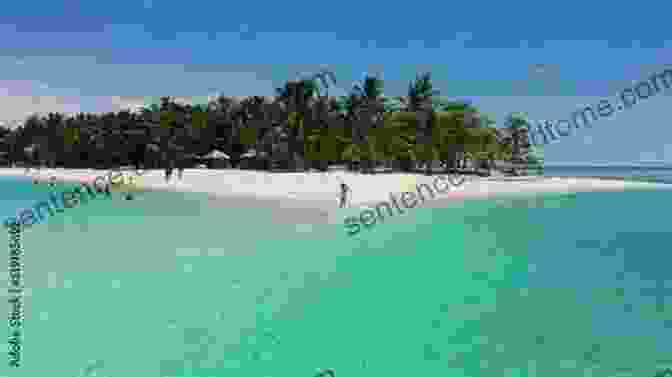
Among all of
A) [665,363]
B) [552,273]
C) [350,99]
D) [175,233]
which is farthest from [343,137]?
[665,363]

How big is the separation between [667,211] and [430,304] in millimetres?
27364

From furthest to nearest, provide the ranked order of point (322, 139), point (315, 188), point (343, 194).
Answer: point (322, 139) → point (315, 188) → point (343, 194)

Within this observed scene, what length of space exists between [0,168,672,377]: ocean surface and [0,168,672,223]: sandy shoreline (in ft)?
28.9

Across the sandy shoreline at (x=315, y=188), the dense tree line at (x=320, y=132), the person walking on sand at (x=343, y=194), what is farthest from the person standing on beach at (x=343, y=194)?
the dense tree line at (x=320, y=132)

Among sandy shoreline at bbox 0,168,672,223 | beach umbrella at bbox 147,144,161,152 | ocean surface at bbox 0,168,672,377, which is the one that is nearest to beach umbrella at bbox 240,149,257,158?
sandy shoreline at bbox 0,168,672,223

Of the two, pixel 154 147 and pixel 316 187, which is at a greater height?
pixel 154 147

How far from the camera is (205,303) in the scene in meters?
10.0

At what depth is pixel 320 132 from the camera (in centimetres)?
5606

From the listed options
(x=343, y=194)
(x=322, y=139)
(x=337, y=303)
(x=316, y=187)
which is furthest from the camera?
(x=322, y=139)

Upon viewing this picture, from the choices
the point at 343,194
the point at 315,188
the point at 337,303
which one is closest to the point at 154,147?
the point at 315,188

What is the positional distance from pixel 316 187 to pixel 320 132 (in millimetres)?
22192

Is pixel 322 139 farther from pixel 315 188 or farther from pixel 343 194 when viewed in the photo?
pixel 343 194

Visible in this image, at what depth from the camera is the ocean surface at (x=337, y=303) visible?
7.55 meters

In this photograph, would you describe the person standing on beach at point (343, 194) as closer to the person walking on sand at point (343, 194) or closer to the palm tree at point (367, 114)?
the person walking on sand at point (343, 194)
